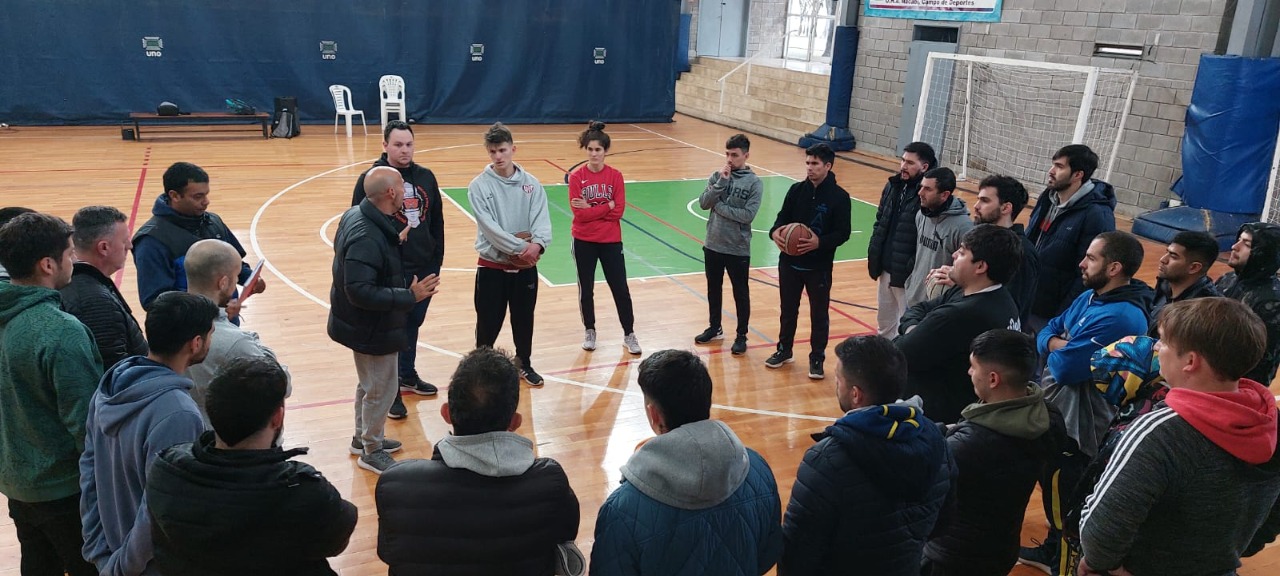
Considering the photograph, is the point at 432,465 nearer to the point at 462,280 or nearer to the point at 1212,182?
the point at 462,280

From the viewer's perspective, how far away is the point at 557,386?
5.89 metres

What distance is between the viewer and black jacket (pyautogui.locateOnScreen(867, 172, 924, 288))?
5414mm

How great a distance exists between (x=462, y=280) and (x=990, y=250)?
5599 millimetres

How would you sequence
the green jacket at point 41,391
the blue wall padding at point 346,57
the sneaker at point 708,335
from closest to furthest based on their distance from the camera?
the green jacket at point 41,391
the sneaker at point 708,335
the blue wall padding at point 346,57

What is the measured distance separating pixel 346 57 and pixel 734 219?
1395cm

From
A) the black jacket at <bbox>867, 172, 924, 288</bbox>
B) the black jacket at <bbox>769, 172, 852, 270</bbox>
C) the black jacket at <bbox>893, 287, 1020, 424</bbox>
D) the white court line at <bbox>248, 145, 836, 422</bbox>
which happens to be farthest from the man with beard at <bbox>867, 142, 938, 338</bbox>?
the black jacket at <bbox>893, 287, 1020, 424</bbox>

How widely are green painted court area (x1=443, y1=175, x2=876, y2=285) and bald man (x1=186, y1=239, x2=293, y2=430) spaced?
502cm

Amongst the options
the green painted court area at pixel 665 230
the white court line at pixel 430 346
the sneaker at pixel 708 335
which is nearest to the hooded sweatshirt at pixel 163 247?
the white court line at pixel 430 346

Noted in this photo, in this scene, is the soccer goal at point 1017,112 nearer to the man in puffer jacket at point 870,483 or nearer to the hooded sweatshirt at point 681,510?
the man in puffer jacket at point 870,483

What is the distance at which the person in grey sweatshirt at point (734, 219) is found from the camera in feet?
20.1

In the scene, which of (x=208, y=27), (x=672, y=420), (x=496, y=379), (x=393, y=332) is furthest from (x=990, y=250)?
(x=208, y=27)

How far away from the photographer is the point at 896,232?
18.0ft

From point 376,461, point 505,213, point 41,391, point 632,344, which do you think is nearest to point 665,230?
point 632,344

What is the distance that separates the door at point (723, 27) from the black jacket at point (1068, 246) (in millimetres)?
17597
